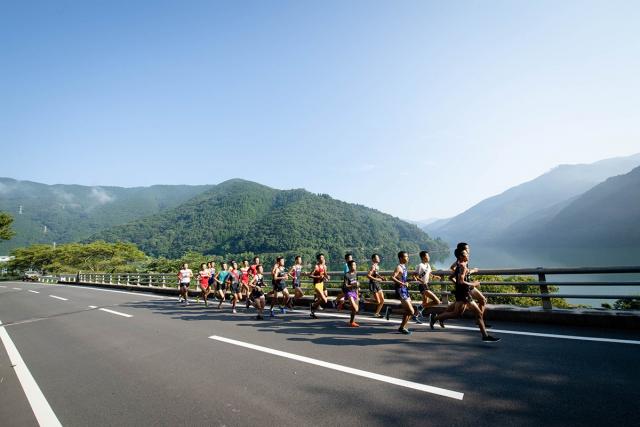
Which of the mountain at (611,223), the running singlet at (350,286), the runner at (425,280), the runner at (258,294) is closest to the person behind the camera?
the runner at (425,280)

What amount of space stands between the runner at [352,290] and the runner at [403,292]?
1105 mm

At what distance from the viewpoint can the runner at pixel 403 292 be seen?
663cm

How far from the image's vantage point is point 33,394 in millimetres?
4621

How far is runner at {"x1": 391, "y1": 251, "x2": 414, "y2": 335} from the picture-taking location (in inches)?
261

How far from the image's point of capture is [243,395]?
398 centimetres

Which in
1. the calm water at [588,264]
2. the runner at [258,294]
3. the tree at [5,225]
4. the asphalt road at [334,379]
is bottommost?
the calm water at [588,264]

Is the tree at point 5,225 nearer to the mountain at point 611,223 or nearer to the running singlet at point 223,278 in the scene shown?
the running singlet at point 223,278

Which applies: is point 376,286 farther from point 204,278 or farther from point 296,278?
point 204,278

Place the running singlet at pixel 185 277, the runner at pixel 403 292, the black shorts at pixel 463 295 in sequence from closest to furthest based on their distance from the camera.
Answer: the black shorts at pixel 463 295
the runner at pixel 403 292
the running singlet at pixel 185 277

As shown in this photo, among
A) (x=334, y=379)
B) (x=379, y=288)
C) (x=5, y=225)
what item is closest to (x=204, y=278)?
(x=379, y=288)

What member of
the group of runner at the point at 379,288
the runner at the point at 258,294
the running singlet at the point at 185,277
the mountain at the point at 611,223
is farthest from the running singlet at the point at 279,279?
the mountain at the point at 611,223

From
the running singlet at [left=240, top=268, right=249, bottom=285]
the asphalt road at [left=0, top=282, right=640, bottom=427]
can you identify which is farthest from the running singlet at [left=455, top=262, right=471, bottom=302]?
the running singlet at [left=240, top=268, right=249, bottom=285]

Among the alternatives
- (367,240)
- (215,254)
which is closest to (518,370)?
(215,254)

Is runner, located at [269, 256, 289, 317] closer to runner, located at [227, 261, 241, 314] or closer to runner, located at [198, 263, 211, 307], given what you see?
runner, located at [227, 261, 241, 314]
